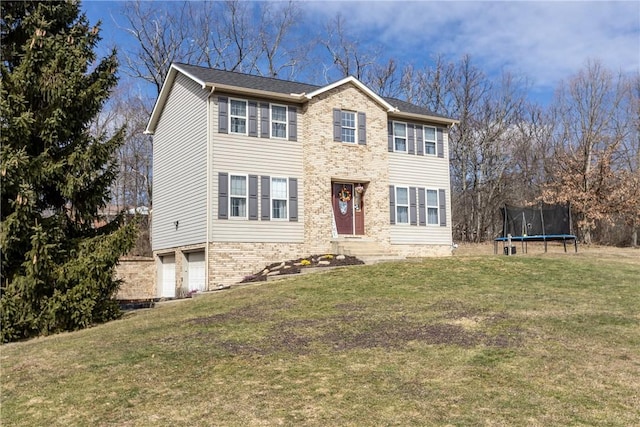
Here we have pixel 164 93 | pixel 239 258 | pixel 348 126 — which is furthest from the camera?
pixel 164 93

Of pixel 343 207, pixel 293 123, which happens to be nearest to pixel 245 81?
pixel 293 123

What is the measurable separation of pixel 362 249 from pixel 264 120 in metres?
5.63

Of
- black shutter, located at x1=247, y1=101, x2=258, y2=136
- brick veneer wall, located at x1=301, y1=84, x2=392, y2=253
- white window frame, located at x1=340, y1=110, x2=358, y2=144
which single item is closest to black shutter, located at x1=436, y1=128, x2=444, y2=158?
brick veneer wall, located at x1=301, y1=84, x2=392, y2=253

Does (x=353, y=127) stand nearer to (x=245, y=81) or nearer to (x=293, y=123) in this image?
(x=293, y=123)

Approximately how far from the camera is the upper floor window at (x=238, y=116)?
60.7ft

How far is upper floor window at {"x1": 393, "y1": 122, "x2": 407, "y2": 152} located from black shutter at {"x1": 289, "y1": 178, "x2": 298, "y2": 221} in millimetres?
4911

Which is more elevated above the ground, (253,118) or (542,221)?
(253,118)

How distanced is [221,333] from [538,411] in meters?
5.26

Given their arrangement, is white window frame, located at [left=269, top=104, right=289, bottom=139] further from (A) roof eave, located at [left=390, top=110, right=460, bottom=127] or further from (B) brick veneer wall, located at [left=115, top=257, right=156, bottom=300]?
(B) brick veneer wall, located at [left=115, top=257, right=156, bottom=300]

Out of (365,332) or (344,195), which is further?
(344,195)

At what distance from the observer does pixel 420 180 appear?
73.6 ft

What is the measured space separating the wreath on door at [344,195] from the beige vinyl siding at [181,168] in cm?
518

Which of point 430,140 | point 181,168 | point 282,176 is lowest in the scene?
point 282,176

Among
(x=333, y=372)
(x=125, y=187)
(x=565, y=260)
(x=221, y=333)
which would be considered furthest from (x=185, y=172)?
(x=125, y=187)
